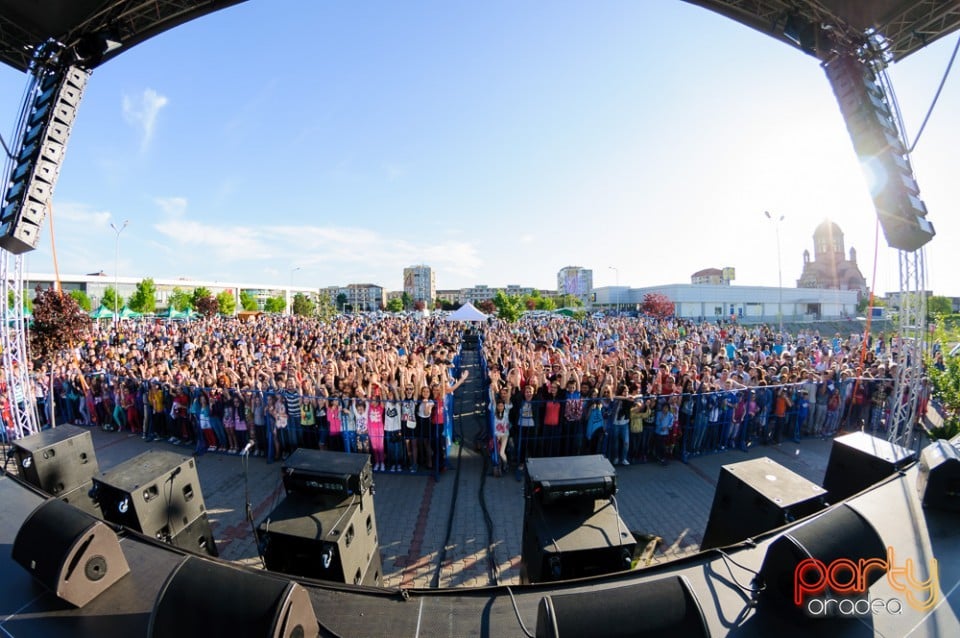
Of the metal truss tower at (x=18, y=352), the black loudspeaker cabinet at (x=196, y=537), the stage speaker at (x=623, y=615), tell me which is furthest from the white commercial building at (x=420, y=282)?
the stage speaker at (x=623, y=615)

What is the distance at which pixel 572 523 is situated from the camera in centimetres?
325

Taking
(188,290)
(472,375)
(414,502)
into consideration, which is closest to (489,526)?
(414,502)

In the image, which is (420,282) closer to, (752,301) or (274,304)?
(274,304)

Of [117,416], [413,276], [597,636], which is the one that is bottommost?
[117,416]

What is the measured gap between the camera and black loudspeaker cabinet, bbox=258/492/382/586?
299cm

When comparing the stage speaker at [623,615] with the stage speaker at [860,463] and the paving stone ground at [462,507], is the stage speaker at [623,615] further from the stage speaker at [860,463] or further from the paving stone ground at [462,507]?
the stage speaker at [860,463]

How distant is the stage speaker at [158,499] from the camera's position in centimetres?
352

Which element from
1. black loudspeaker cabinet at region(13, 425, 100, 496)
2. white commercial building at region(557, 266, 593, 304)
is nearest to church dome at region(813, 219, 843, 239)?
white commercial building at region(557, 266, 593, 304)

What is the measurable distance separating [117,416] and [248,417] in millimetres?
4893

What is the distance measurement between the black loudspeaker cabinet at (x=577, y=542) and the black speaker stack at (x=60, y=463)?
5.19 metres

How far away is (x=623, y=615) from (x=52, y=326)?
14514mm

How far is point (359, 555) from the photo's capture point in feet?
11.2

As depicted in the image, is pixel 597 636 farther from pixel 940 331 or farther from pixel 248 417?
pixel 940 331

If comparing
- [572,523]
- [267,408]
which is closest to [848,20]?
[572,523]
